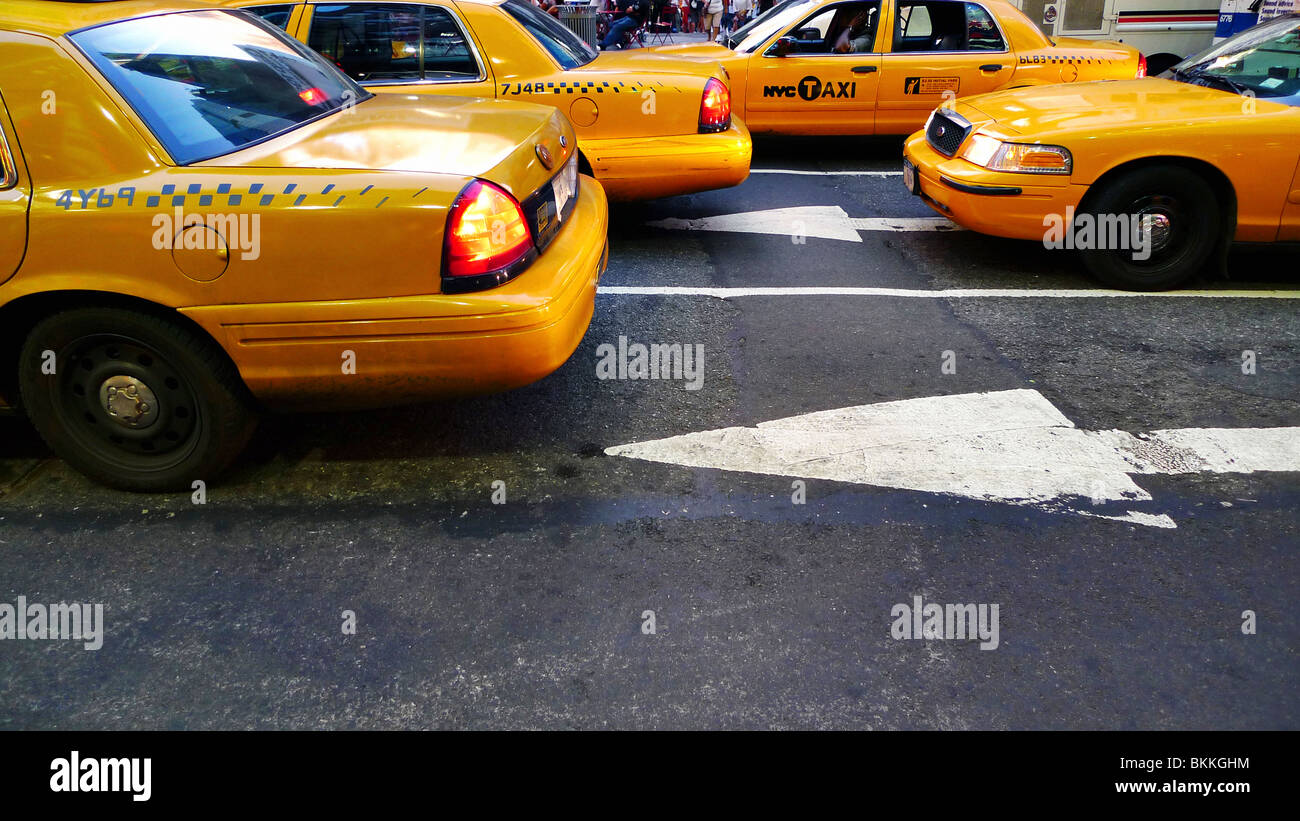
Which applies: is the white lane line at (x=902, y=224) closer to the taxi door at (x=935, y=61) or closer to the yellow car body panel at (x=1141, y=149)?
the yellow car body panel at (x=1141, y=149)

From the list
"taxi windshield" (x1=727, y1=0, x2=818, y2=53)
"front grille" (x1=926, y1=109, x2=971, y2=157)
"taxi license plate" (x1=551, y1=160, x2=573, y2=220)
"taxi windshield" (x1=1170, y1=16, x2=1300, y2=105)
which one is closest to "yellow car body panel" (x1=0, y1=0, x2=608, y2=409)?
"taxi license plate" (x1=551, y1=160, x2=573, y2=220)

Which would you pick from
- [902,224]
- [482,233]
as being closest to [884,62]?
[902,224]

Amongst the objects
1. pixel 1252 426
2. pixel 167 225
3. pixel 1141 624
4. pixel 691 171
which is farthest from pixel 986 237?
pixel 167 225

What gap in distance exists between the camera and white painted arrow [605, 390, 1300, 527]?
141 inches

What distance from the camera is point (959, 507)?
11.3 ft

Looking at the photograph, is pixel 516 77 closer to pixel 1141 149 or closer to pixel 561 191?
pixel 561 191

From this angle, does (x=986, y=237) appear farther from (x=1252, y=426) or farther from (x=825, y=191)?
(x=1252, y=426)

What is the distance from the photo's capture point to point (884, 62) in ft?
28.6

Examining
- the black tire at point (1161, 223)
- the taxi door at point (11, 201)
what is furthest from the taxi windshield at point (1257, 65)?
the taxi door at point (11, 201)

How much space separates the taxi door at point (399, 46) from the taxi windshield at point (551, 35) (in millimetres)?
417

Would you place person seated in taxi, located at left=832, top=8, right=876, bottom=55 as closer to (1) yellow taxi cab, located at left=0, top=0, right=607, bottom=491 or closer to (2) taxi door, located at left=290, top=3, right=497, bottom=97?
(2) taxi door, located at left=290, top=3, right=497, bottom=97

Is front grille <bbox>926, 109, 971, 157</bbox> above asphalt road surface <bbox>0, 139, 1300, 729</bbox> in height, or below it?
above

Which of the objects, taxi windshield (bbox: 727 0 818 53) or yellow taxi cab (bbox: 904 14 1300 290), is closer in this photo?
yellow taxi cab (bbox: 904 14 1300 290)

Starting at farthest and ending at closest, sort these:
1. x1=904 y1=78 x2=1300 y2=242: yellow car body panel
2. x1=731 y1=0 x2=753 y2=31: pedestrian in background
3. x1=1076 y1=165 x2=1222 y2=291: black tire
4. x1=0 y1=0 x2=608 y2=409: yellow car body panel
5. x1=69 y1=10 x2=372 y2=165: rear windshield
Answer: x1=731 y1=0 x2=753 y2=31: pedestrian in background → x1=1076 y1=165 x2=1222 y2=291: black tire → x1=904 y1=78 x2=1300 y2=242: yellow car body panel → x1=69 y1=10 x2=372 y2=165: rear windshield → x1=0 y1=0 x2=608 y2=409: yellow car body panel
